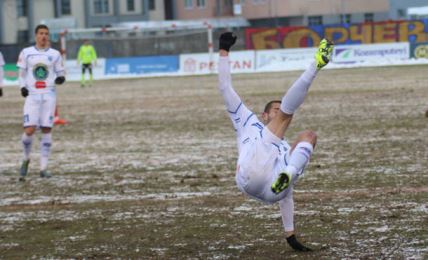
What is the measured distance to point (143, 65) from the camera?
176 feet

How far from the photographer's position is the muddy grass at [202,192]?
29.6ft

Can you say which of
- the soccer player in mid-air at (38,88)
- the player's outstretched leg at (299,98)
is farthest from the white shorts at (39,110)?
the player's outstretched leg at (299,98)

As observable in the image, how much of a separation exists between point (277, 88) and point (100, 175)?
2060 cm

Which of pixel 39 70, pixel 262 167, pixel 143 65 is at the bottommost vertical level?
pixel 143 65

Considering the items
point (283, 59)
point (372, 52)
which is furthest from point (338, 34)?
point (283, 59)

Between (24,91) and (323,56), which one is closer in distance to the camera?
(323,56)

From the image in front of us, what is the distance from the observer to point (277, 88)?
34781 mm

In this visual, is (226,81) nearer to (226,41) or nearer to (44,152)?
(226,41)

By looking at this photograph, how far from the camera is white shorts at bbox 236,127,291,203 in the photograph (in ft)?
26.7

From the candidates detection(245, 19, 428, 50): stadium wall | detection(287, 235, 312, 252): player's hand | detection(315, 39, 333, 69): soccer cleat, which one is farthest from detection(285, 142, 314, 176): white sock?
detection(245, 19, 428, 50): stadium wall

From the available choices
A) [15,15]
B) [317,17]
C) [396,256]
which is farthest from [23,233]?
[15,15]

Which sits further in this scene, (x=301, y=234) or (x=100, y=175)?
(x=100, y=175)

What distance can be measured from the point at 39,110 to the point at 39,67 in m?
0.67

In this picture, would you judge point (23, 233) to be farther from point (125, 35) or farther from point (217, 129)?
point (125, 35)
